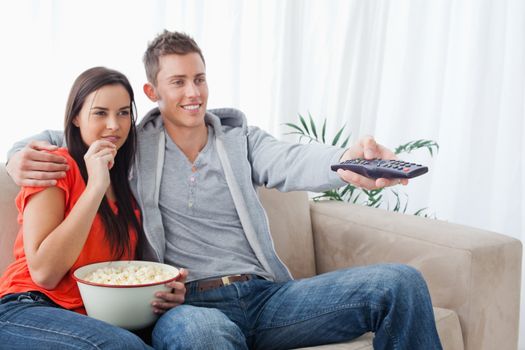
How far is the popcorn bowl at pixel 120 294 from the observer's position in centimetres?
154

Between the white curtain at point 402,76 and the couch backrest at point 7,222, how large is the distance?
100cm

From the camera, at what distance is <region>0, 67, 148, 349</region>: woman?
147cm

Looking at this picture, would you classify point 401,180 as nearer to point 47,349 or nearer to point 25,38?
point 47,349

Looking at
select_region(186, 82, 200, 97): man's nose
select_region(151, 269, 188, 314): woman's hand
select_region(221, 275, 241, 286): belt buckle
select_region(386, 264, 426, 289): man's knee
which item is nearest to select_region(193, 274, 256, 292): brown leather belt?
select_region(221, 275, 241, 286): belt buckle

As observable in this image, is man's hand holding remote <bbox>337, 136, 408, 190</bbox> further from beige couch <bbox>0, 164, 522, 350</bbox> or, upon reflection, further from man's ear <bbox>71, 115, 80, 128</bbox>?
man's ear <bbox>71, 115, 80, 128</bbox>

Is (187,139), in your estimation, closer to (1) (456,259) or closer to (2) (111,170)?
(2) (111,170)

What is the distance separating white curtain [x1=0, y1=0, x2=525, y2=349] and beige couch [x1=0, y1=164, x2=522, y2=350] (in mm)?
704

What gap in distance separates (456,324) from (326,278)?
0.43m

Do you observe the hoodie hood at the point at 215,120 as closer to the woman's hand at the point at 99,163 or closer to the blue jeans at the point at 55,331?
the woman's hand at the point at 99,163

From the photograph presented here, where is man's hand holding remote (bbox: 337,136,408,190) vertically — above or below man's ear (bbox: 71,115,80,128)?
below

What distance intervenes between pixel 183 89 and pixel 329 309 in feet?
2.34

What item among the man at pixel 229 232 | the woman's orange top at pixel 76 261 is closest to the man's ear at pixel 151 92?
the man at pixel 229 232

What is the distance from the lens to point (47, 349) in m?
1.43

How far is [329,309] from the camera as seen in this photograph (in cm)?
174
